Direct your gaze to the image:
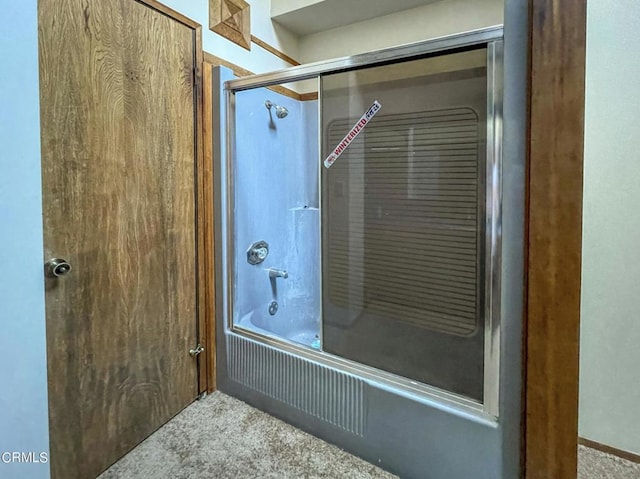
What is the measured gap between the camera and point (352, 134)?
5.32 feet

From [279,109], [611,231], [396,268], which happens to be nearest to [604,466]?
[611,231]

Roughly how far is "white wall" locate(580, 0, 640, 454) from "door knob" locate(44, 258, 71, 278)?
1.84 m

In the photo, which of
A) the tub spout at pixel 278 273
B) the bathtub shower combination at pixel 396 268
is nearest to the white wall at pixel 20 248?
the bathtub shower combination at pixel 396 268

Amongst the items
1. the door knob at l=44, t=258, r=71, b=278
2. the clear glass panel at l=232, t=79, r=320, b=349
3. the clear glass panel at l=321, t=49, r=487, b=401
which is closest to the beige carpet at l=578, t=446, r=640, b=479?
the clear glass panel at l=321, t=49, r=487, b=401

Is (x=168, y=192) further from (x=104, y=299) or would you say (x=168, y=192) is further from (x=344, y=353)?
(x=344, y=353)

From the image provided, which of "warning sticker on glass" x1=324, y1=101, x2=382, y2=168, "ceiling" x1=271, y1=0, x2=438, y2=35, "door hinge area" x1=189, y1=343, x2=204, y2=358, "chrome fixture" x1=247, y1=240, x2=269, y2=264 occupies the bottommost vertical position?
"door hinge area" x1=189, y1=343, x2=204, y2=358

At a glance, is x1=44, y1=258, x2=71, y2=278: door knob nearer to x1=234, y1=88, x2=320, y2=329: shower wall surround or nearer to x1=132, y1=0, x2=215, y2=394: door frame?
x1=132, y1=0, x2=215, y2=394: door frame

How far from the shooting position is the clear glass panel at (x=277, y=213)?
2010 millimetres

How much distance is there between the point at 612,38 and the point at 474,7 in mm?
1273

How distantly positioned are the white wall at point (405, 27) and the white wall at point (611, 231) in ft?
3.80

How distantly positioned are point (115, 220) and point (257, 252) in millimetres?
903

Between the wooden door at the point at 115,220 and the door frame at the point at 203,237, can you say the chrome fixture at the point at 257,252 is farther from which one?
the wooden door at the point at 115,220

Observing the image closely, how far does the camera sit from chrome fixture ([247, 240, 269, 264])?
7.05ft

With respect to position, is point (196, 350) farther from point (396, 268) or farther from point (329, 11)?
point (329, 11)
